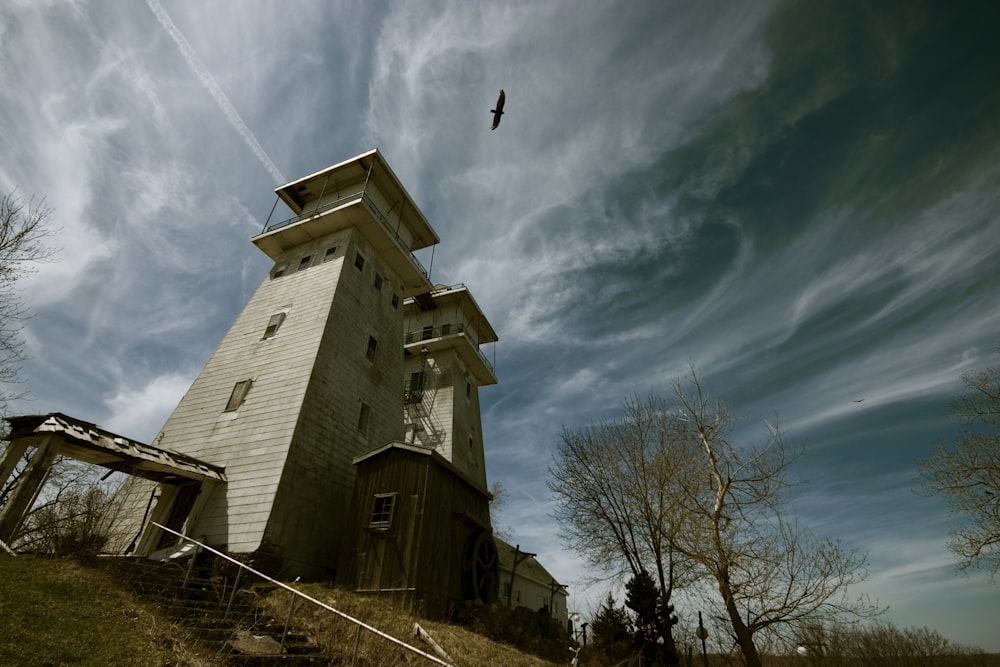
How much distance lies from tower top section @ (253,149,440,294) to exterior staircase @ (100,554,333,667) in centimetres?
1646

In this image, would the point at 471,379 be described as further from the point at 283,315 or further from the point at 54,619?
the point at 54,619

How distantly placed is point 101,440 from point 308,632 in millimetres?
8011

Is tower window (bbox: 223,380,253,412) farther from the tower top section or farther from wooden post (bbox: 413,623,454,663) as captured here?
wooden post (bbox: 413,623,454,663)

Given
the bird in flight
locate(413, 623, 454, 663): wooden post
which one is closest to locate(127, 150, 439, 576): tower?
locate(413, 623, 454, 663): wooden post

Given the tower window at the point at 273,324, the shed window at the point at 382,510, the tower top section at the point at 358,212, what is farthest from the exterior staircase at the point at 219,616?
the tower top section at the point at 358,212

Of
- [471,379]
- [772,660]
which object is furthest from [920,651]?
[471,379]

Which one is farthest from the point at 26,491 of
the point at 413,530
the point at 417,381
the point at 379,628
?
the point at 417,381

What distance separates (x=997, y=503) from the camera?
16.5 m

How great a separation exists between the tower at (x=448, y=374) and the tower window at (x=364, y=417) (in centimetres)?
914

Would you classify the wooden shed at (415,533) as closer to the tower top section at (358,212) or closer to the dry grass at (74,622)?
the dry grass at (74,622)

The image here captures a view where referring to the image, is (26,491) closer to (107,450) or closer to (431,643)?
(107,450)

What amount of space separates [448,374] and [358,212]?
1395 cm

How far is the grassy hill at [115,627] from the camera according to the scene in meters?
6.64

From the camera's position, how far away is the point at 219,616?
971cm
